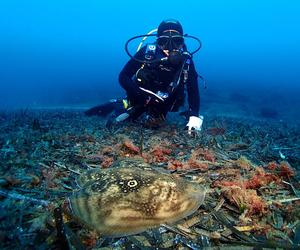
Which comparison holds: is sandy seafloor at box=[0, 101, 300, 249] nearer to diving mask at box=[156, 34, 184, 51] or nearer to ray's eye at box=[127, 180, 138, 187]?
ray's eye at box=[127, 180, 138, 187]

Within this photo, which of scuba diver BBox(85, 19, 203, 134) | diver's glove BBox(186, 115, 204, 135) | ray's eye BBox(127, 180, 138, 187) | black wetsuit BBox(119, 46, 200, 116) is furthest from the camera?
black wetsuit BBox(119, 46, 200, 116)

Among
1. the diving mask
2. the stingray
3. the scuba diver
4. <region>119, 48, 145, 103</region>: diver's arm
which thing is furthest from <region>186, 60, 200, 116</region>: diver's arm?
the stingray

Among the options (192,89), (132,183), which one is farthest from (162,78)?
(132,183)

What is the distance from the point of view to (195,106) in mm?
8172

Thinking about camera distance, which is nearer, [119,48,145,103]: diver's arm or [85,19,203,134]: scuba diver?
[85,19,203,134]: scuba diver

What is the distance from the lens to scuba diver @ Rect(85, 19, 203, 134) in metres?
7.62

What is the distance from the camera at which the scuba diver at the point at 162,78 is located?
7.62 metres

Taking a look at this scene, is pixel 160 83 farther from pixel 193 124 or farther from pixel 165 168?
pixel 165 168

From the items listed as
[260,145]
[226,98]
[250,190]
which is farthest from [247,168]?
[226,98]

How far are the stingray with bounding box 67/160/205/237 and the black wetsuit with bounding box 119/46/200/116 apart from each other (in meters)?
4.78

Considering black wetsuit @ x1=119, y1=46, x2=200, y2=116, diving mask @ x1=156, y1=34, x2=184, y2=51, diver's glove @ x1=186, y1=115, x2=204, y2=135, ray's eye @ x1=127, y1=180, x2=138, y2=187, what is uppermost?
diving mask @ x1=156, y1=34, x2=184, y2=51

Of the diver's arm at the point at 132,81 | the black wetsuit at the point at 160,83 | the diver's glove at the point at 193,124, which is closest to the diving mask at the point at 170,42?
the black wetsuit at the point at 160,83

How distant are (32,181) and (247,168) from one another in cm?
283

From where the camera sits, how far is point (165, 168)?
4242mm
